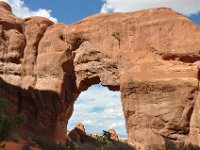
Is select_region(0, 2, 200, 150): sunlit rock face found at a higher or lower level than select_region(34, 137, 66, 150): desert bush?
higher

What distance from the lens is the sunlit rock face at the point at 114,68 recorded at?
1933 centimetres

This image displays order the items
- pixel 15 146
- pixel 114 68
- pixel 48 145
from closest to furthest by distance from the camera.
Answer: pixel 15 146 < pixel 48 145 < pixel 114 68

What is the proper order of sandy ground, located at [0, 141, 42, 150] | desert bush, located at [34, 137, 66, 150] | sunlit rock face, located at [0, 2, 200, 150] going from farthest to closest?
desert bush, located at [34, 137, 66, 150]
sunlit rock face, located at [0, 2, 200, 150]
sandy ground, located at [0, 141, 42, 150]

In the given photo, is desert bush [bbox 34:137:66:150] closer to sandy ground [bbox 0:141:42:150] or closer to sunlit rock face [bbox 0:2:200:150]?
sandy ground [bbox 0:141:42:150]

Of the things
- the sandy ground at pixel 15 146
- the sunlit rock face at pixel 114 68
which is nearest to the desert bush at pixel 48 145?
the sandy ground at pixel 15 146

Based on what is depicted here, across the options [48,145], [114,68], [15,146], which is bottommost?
[48,145]

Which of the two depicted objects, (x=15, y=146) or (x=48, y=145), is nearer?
(x=15, y=146)

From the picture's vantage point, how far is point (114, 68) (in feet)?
74.0

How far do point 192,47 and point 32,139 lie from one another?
10.8 metres

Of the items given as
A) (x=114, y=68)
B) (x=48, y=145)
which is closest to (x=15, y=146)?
(x=48, y=145)

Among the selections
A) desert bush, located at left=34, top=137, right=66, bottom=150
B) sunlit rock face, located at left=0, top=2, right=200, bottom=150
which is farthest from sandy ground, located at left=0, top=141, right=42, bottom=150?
sunlit rock face, located at left=0, top=2, right=200, bottom=150

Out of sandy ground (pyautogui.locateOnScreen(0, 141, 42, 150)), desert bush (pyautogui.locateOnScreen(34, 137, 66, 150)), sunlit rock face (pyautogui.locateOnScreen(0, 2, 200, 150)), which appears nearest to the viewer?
sandy ground (pyautogui.locateOnScreen(0, 141, 42, 150))

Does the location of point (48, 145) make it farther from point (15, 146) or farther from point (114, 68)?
point (114, 68)

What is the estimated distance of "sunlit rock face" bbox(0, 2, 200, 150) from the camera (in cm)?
1933
